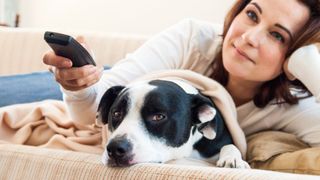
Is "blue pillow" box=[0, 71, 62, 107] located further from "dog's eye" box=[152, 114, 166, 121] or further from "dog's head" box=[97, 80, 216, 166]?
"dog's eye" box=[152, 114, 166, 121]

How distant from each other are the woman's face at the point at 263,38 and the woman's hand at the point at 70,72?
38 centimetres

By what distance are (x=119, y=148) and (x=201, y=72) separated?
1.94 ft

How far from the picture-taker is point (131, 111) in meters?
0.91

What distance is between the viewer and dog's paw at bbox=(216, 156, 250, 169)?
0.92 metres

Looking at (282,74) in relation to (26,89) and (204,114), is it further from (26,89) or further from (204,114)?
(26,89)

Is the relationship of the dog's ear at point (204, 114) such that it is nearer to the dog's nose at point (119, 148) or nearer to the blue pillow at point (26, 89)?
the dog's nose at point (119, 148)

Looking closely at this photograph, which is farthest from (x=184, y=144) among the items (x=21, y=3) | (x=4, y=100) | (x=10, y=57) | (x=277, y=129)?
(x=21, y=3)

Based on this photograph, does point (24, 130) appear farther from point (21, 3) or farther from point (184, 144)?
point (21, 3)

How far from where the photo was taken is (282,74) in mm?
1264

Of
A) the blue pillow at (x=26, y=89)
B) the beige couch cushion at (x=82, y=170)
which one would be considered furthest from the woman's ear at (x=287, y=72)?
the blue pillow at (x=26, y=89)

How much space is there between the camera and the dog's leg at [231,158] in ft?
3.03

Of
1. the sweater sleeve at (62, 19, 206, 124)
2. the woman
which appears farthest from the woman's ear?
the sweater sleeve at (62, 19, 206, 124)

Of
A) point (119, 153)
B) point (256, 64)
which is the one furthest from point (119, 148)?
point (256, 64)

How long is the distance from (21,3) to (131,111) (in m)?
2.32
